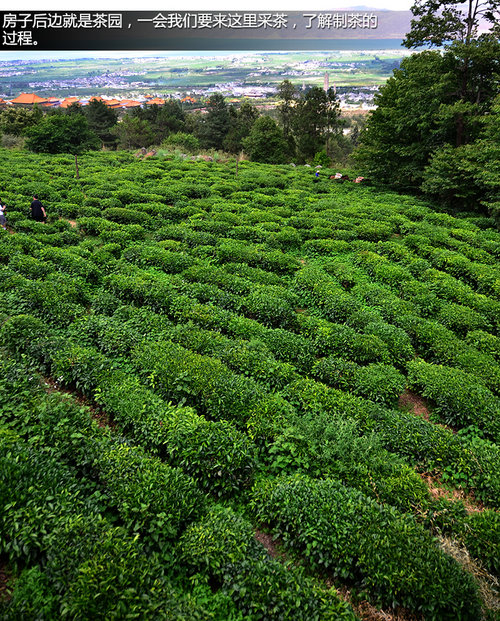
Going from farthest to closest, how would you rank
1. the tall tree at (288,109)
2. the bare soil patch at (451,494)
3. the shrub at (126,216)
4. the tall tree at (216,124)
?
the tall tree at (216,124)
the tall tree at (288,109)
the shrub at (126,216)
the bare soil patch at (451,494)

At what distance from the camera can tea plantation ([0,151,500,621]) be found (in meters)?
5.09

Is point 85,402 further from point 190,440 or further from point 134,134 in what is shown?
point 134,134

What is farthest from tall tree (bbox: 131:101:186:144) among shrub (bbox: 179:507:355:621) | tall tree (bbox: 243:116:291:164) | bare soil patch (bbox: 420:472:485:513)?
shrub (bbox: 179:507:355:621)

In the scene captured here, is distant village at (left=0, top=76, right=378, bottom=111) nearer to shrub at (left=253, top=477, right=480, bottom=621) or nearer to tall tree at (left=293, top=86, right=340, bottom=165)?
tall tree at (left=293, top=86, right=340, bottom=165)

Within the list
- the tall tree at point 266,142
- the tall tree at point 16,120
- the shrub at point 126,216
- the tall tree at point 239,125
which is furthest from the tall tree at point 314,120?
the shrub at point 126,216

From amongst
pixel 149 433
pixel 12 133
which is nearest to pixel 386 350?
pixel 149 433

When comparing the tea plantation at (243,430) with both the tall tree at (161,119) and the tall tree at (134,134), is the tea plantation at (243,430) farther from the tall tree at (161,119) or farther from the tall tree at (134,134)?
the tall tree at (161,119)

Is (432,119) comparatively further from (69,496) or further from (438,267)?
(69,496)

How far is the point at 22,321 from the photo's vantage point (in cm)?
977

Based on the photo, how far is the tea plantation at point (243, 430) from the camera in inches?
200

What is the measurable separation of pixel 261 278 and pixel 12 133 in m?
48.6

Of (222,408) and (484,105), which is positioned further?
(484,105)

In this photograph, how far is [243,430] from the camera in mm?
7762

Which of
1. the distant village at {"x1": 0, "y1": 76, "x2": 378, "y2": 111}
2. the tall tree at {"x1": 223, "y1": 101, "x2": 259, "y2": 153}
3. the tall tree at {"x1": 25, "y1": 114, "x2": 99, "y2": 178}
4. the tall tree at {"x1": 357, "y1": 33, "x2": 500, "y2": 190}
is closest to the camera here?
the tall tree at {"x1": 357, "y1": 33, "x2": 500, "y2": 190}
